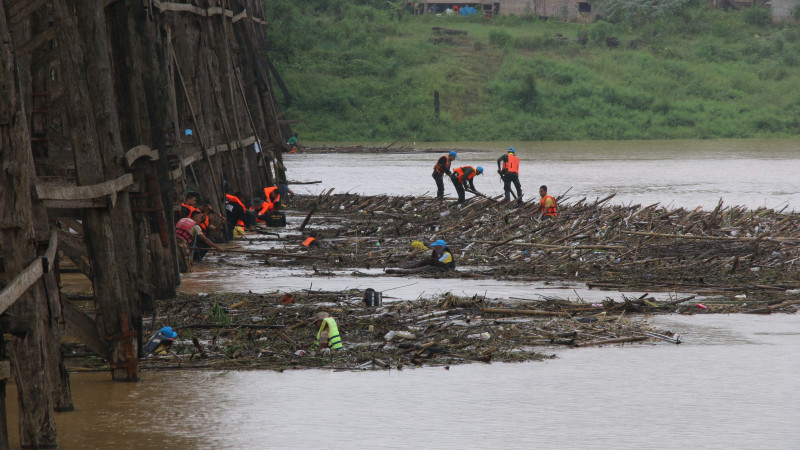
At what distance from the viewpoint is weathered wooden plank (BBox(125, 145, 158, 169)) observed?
9728 mm

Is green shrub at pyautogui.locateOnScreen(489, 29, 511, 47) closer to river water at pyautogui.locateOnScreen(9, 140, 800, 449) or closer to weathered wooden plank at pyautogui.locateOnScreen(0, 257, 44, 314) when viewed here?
river water at pyautogui.locateOnScreen(9, 140, 800, 449)

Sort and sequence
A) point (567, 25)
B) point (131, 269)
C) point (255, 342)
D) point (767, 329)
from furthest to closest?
point (567, 25) < point (767, 329) < point (255, 342) < point (131, 269)

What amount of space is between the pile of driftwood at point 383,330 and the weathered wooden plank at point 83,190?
169 cm

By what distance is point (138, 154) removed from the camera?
10.4m

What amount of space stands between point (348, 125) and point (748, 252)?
144 feet

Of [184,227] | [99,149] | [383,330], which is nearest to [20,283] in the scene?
[99,149]

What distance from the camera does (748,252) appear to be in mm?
15273

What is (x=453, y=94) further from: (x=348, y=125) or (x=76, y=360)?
(x=76, y=360)

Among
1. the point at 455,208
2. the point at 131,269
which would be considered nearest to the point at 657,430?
the point at 131,269

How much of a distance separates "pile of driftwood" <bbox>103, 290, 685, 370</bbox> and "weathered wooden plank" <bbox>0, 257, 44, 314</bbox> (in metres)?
3.30

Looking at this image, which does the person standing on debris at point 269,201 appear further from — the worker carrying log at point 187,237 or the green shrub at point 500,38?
the green shrub at point 500,38

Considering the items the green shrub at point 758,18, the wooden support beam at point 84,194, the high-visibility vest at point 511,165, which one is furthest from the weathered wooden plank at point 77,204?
the green shrub at point 758,18

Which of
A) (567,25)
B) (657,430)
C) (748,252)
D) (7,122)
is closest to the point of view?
(7,122)

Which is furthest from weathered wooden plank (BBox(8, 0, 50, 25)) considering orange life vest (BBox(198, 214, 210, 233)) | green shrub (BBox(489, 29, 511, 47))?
green shrub (BBox(489, 29, 511, 47))
